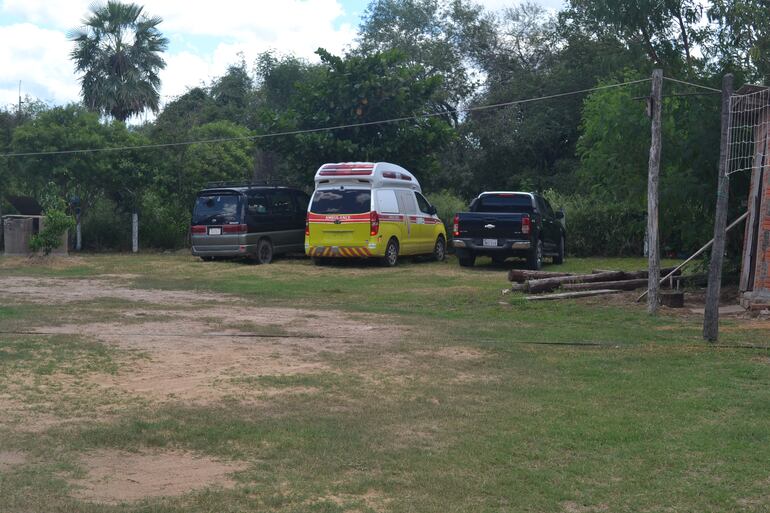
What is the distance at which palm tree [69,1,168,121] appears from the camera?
1431 inches

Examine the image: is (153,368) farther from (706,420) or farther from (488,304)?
(488,304)

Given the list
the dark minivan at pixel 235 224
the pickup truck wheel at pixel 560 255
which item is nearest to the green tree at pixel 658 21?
the pickup truck wheel at pixel 560 255

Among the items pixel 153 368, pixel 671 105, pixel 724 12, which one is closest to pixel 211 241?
pixel 671 105

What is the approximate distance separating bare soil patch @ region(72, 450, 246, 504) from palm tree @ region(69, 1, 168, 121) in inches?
1273

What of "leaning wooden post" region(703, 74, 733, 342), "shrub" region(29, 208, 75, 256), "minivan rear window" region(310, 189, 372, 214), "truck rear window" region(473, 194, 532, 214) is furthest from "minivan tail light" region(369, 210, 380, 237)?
"leaning wooden post" region(703, 74, 733, 342)

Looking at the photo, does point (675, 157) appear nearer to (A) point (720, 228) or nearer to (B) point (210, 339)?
(A) point (720, 228)

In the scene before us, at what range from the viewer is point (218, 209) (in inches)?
923

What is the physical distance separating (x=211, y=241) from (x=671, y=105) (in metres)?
11.5

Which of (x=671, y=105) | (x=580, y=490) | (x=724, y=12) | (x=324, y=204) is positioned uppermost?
(x=724, y=12)

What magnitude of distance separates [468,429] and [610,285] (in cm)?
1058

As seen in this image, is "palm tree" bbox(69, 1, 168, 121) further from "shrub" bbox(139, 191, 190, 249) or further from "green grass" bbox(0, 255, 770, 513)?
"green grass" bbox(0, 255, 770, 513)

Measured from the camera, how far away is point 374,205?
22.8m

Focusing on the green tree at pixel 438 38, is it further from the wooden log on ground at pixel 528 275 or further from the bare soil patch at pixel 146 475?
the bare soil patch at pixel 146 475

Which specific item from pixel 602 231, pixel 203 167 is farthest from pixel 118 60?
pixel 602 231
